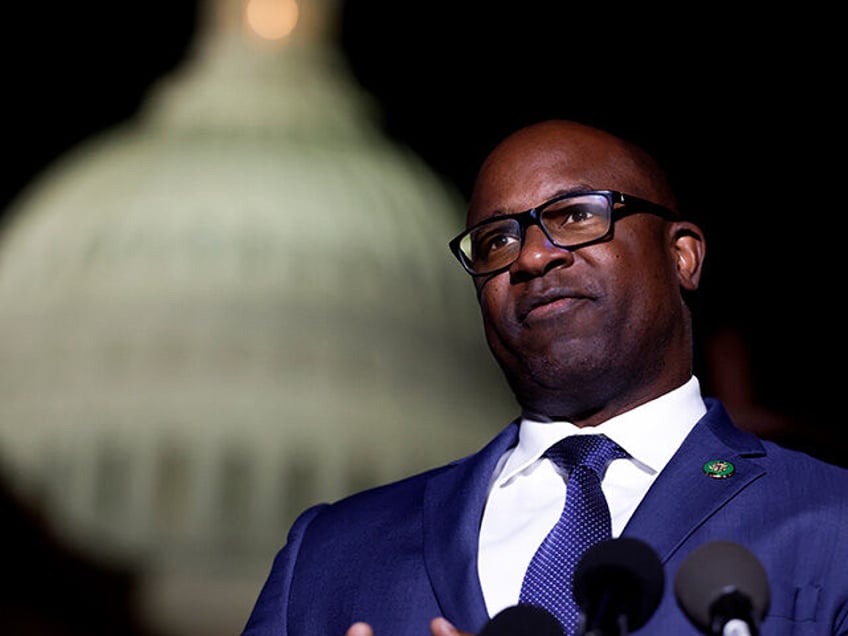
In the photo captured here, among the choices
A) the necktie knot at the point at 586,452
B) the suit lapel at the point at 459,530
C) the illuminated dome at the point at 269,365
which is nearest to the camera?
the suit lapel at the point at 459,530

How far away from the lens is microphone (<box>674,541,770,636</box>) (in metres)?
1.55

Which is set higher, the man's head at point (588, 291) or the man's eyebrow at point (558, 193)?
the man's eyebrow at point (558, 193)

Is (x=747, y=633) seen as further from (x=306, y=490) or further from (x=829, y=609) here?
(x=306, y=490)

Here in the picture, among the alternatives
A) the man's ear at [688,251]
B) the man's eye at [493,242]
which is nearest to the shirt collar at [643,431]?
the man's ear at [688,251]

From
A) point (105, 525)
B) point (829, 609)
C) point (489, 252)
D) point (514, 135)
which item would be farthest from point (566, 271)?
point (105, 525)

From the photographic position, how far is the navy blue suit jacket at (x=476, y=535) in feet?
6.72

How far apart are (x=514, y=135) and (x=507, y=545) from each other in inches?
31.3

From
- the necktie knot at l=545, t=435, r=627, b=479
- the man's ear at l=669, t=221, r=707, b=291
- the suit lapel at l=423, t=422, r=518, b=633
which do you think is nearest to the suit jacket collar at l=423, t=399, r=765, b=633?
the suit lapel at l=423, t=422, r=518, b=633

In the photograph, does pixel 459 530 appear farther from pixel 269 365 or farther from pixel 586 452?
pixel 269 365

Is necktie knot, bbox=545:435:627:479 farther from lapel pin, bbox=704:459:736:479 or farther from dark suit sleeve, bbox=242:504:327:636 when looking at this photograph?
dark suit sleeve, bbox=242:504:327:636

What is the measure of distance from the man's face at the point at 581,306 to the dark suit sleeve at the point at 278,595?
20.0 inches

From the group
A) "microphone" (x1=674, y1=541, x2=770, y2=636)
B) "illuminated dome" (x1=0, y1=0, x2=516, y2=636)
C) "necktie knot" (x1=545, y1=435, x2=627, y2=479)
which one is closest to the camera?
"microphone" (x1=674, y1=541, x2=770, y2=636)

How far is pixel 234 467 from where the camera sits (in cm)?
4844

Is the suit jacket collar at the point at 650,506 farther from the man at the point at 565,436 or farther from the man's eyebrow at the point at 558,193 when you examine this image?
the man's eyebrow at the point at 558,193
